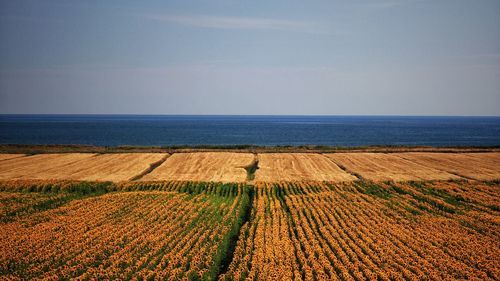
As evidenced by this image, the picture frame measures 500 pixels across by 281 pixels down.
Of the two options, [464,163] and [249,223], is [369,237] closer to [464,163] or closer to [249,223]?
[249,223]

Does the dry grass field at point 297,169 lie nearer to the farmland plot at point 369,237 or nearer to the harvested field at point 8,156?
the farmland plot at point 369,237

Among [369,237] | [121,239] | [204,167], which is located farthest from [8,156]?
[369,237]

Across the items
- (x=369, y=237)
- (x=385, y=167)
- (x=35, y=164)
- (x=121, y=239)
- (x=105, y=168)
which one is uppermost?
(x=385, y=167)

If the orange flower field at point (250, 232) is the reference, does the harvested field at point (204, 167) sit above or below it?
above

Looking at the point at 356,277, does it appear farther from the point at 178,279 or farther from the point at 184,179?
the point at 184,179

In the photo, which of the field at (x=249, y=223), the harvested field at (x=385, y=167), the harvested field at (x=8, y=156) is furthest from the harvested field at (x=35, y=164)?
the harvested field at (x=385, y=167)

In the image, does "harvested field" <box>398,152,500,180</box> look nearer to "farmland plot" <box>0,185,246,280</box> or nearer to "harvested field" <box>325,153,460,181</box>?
"harvested field" <box>325,153,460,181</box>
